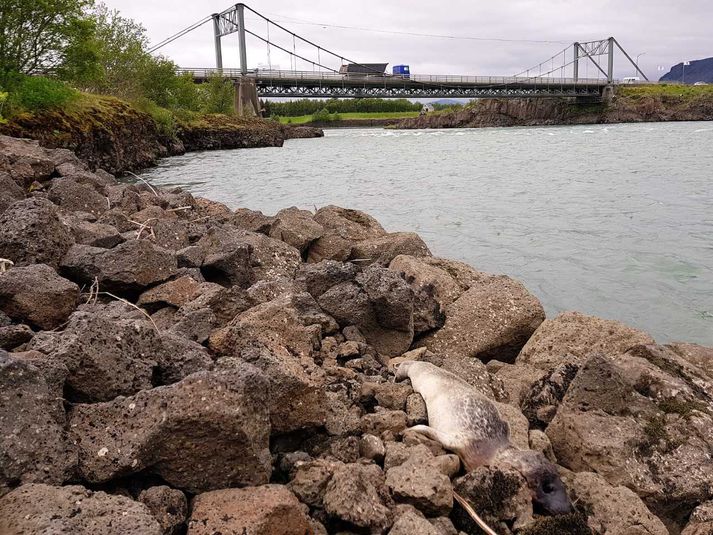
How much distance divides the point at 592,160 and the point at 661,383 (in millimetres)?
26644

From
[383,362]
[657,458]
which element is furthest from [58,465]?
[657,458]

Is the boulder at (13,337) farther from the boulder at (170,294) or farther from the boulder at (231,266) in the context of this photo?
the boulder at (231,266)

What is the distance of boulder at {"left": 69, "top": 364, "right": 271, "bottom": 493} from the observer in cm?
319

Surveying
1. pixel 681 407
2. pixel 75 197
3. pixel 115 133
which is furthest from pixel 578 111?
pixel 681 407

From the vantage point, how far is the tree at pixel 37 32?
26125mm

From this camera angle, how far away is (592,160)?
2959 cm

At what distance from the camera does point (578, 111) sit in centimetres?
10244

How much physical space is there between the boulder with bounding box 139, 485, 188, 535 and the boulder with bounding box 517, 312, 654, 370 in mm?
3911

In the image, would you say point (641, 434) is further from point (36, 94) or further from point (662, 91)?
point (662, 91)

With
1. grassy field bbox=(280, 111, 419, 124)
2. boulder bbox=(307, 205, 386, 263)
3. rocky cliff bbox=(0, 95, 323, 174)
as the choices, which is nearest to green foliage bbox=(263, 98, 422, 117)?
grassy field bbox=(280, 111, 419, 124)

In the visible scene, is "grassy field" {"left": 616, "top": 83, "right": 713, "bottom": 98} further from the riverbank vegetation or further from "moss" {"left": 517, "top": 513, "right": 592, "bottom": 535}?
"moss" {"left": 517, "top": 513, "right": 592, "bottom": 535}

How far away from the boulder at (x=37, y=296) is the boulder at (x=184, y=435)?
2021mm

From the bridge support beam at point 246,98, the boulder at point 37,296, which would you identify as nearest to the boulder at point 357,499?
the boulder at point 37,296

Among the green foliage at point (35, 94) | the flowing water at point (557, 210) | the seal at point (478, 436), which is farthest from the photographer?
the green foliage at point (35, 94)
